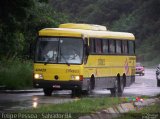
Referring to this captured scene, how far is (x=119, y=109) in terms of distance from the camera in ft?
75.5

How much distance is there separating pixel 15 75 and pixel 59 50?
6900mm

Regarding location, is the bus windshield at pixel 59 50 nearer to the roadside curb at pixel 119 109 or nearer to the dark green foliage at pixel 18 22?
the dark green foliage at pixel 18 22

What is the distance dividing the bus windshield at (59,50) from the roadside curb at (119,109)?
3.93 meters

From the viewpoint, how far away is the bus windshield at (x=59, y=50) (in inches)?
1136

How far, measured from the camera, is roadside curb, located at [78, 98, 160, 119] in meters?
20.0

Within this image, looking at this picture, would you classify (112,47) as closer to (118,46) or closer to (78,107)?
(118,46)

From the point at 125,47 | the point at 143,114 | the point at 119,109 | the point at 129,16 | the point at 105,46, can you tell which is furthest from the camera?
the point at 129,16

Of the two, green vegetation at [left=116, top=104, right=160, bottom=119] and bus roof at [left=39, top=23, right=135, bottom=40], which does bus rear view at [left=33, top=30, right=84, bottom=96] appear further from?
green vegetation at [left=116, top=104, right=160, bottom=119]

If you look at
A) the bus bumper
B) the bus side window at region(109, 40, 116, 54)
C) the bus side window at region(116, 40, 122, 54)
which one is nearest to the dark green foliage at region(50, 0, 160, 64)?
the bus side window at region(116, 40, 122, 54)

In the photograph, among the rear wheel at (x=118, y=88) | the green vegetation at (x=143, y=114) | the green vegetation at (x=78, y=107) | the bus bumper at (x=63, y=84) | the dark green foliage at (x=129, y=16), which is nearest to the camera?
the green vegetation at (x=78, y=107)

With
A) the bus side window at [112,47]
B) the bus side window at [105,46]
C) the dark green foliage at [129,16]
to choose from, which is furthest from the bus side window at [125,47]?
the dark green foliage at [129,16]

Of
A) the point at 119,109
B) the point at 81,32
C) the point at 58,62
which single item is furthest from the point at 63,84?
the point at 119,109

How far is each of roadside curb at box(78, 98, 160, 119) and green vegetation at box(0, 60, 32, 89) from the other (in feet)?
29.6

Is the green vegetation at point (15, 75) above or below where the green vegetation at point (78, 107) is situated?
above
